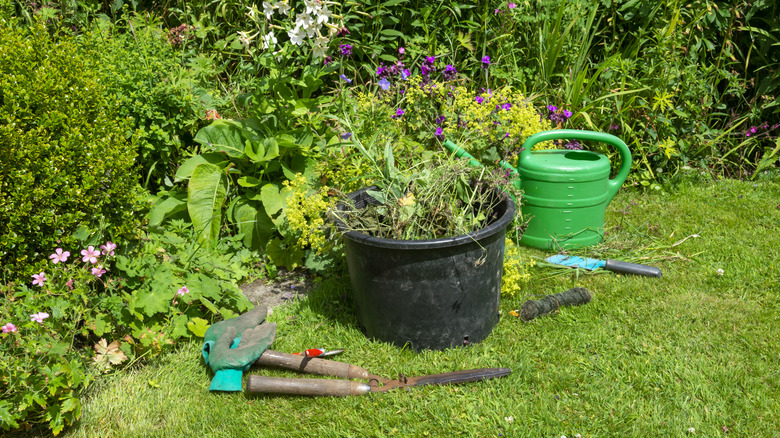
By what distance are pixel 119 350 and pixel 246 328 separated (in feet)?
1.72

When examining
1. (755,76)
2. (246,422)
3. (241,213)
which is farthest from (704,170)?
(246,422)

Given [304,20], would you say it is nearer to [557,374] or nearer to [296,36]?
[296,36]

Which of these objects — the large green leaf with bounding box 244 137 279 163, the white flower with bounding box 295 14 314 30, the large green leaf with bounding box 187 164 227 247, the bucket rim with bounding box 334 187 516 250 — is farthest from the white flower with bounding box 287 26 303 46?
the bucket rim with bounding box 334 187 516 250

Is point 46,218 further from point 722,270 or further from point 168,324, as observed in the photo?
point 722,270

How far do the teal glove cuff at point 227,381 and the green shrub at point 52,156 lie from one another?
0.77 metres

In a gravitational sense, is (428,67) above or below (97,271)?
→ above

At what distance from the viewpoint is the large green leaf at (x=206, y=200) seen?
3.26 meters

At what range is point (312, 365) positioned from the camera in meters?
2.52

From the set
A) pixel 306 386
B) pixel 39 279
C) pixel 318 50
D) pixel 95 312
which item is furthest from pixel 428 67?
pixel 39 279

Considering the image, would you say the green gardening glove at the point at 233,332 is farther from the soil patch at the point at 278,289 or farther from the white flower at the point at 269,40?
the white flower at the point at 269,40

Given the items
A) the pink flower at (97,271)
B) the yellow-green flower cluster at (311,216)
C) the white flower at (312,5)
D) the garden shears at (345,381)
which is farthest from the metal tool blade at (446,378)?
the white flower at (312,5)

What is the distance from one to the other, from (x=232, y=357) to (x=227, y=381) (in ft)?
0.32

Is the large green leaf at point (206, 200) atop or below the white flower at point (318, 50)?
below

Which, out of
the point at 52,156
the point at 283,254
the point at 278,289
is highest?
→ the point at 52,156
